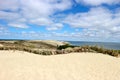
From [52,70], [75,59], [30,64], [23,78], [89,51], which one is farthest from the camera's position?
[89,51]

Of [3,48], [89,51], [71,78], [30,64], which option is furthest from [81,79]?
[3,48]

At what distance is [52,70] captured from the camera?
487 inches

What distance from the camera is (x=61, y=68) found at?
12953mm

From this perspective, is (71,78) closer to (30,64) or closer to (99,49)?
(30,64)

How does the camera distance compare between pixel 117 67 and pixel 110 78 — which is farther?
pixel 117 67

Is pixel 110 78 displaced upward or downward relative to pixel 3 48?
downward

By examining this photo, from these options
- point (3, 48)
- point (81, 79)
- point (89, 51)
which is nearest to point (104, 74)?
point (81, 79)

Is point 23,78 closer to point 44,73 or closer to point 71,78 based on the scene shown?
point 44,73

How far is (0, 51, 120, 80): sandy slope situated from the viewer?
1132cm

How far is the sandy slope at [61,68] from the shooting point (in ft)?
37.1

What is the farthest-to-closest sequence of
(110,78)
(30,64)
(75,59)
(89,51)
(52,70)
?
(89,51)
(75,59)
(30,64)
(52,70)
(110,78)

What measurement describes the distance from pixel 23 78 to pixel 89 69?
4.34 meters

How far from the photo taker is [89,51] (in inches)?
736

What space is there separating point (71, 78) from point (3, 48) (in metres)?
9.79
